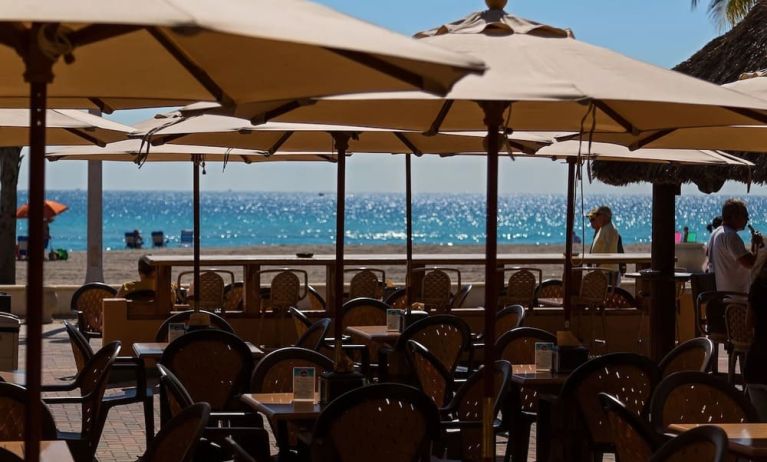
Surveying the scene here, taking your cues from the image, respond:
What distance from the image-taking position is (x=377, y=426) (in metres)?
6.14

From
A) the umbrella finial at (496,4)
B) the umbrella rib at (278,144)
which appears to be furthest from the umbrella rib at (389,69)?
the umbrella rib at (278,144)

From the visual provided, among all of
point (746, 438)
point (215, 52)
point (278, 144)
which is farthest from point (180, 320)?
point (215, 52)

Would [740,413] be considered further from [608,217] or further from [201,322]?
[608,217]

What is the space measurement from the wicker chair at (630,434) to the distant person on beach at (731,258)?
252 inches

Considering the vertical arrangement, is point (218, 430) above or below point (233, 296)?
below

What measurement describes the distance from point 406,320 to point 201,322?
83.3 inches

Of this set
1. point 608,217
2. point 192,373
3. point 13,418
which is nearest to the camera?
point 13,418

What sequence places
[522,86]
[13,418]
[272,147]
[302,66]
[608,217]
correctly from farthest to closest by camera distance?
[608,217]
[272,147]
[13,418]
[522,86]
[302,66]

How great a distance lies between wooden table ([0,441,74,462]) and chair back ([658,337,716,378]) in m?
3.68

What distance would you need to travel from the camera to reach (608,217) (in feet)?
57.1

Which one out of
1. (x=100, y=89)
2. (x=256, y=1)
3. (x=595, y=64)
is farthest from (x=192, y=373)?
(x=256, y=1)

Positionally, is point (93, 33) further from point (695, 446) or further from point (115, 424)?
point (115, 424)

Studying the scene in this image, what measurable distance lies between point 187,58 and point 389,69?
39.1 inches

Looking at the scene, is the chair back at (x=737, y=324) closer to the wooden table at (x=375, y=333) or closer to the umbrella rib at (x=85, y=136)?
the wooden table at (x=375, y=333)
